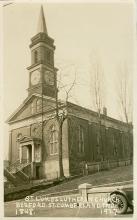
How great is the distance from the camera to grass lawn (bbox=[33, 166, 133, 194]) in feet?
18.8

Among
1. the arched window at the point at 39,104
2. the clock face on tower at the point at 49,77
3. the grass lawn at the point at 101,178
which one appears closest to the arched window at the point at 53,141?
the arched window at the point at 39,104

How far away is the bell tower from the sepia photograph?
0.01 m

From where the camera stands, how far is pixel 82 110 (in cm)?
593

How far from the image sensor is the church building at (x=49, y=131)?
5.90 meters

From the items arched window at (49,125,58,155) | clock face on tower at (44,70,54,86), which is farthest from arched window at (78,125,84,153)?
clock face on tower at (44,70,54,86)

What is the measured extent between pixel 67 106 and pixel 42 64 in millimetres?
704

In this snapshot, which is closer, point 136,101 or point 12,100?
point 136,101

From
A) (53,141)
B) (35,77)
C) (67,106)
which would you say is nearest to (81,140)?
(53,141)

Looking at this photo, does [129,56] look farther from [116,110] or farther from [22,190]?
[22,190]

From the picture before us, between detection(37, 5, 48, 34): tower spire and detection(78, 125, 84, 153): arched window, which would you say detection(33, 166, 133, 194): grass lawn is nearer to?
detection(78, 125, 84, 153): arched window

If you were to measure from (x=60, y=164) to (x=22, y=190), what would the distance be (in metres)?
0.66

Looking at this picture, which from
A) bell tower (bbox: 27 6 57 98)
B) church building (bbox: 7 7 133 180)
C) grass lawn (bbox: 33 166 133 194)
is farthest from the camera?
bell tower (bbox: 27 6 57 98)

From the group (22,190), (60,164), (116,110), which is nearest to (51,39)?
(116,110)

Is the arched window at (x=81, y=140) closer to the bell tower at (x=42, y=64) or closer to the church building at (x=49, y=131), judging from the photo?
the church building at (x=49, y=131)
